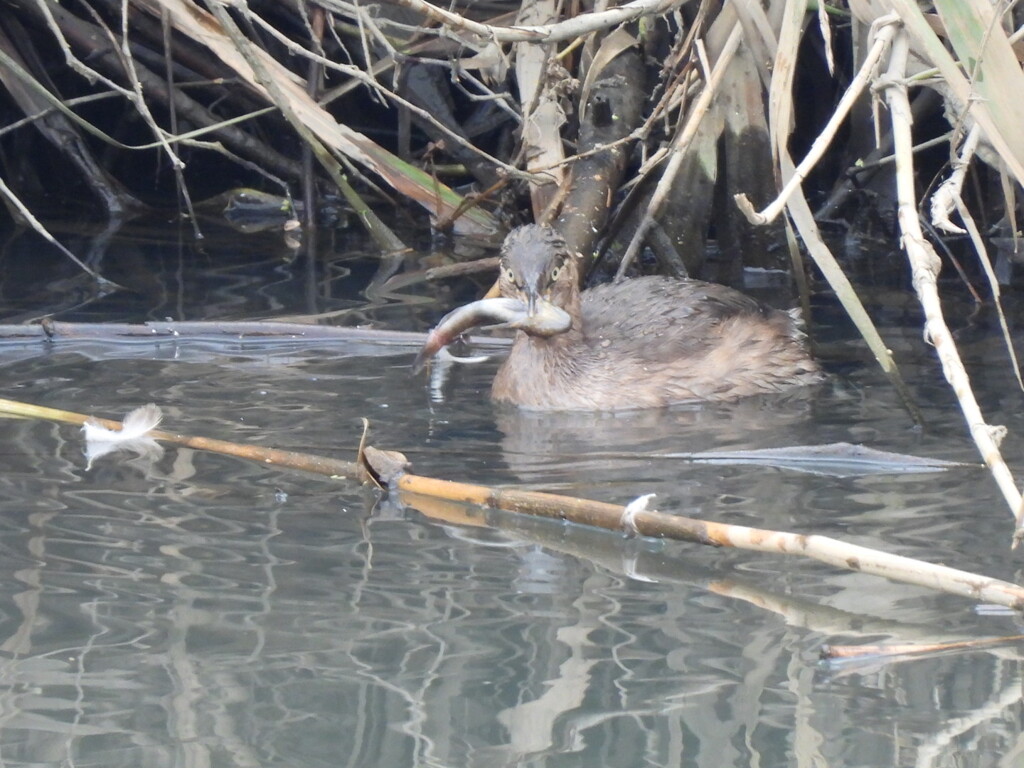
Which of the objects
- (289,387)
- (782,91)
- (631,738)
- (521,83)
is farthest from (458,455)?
(521,83)

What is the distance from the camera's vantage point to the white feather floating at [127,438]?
14.9ft

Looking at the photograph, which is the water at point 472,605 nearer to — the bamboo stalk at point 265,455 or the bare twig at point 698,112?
the bamboo stalk at point 265,455

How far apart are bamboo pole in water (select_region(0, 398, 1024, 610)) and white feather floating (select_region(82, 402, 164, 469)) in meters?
0.03

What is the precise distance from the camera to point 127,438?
4.59m

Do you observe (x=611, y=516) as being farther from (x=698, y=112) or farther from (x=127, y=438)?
(x=698, y=112)

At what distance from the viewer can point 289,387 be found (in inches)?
216

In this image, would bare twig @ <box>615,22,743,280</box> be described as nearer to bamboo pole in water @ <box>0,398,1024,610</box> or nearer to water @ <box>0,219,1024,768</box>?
water @ <box>0,219,1024,768</box>

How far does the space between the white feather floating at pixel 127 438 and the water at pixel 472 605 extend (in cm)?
8

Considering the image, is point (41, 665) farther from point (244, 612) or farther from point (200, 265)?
point (200, 265)

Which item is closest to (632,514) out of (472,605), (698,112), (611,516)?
(611,516)

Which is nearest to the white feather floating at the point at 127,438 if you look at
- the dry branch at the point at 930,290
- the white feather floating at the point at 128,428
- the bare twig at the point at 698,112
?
the white feather floating at the point at 128,428

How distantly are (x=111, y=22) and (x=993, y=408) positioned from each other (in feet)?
18.9

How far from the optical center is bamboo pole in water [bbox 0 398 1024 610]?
2.84 m

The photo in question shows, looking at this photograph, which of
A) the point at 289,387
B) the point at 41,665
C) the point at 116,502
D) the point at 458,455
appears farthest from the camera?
the point at 289,387
